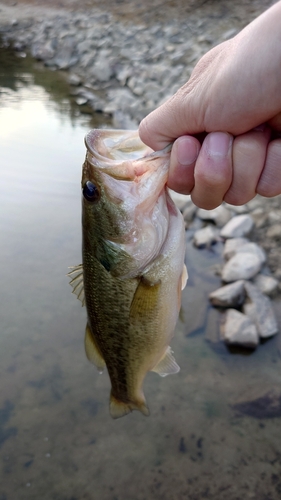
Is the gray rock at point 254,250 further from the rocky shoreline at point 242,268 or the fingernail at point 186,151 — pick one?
the fingernail at point 186,151

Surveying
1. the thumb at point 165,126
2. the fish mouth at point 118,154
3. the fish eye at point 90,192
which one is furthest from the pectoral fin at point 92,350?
the thumb at point 165,126

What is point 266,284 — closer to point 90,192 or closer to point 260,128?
point 260,128

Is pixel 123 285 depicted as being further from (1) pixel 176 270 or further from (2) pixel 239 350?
(2) pixel 239 350

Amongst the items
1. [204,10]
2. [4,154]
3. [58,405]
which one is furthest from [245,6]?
[58,405]

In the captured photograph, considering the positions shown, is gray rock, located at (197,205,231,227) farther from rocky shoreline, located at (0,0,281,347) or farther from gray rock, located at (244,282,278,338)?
gray rock, located at (244,282,278,338)

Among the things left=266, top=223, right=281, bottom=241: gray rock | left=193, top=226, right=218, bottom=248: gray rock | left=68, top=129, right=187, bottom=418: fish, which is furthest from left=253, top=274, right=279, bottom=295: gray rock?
left=68, top=129, right=187, bottom=418: fish
